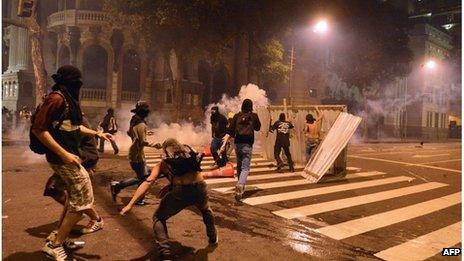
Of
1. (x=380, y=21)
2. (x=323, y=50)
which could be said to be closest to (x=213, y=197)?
(x=380, y=21)

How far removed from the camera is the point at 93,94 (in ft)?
89.5

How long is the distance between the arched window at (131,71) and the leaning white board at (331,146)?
21.8 m

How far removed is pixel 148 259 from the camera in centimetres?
403

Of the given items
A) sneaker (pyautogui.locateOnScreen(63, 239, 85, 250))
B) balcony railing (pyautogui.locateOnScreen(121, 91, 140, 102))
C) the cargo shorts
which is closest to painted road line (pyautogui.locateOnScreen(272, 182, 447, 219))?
sneaker (pyautogui.locateOnScreen(63, 239, 85, 250))

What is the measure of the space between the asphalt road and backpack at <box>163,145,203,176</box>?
97 centimetres

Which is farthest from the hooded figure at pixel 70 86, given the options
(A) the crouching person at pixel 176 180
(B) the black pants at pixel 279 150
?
(B) the black pants at pixel 279 150

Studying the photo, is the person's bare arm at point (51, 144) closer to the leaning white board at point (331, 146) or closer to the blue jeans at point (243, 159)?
the blue jeans at point (243, 159)

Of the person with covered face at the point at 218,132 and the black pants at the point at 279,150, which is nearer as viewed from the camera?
the person with covered face at the point at 218,132

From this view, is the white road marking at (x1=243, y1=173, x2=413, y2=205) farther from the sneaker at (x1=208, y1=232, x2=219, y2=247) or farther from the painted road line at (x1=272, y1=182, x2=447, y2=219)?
the sneaker at (x1=208, y1=232, x2=219, y2=247)

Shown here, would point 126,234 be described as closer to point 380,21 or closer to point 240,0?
point 240,0

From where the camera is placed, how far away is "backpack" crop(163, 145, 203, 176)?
402cm

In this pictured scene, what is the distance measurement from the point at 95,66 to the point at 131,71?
2.63 meters

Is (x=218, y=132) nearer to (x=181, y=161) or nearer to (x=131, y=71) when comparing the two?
(x=181, y=161)

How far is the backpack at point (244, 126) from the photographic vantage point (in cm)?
720
